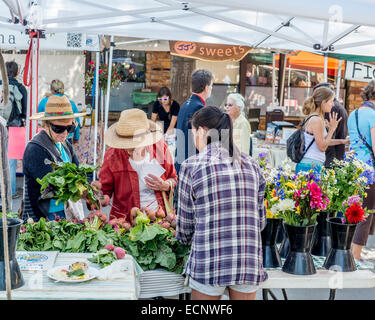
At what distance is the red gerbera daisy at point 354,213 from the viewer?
111 inches

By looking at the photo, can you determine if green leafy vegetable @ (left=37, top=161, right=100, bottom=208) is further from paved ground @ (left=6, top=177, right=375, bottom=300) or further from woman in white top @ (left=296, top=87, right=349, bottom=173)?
woman in white top @ (left=296, top=87, right=349, bottom=173)

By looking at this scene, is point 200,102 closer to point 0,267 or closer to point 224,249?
point 224,249

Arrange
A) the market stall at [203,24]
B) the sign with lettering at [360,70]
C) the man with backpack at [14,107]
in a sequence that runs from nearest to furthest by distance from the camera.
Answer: the market stall at [203,24]
the sign with lettering at [360,70]
the man with backpack at [14,107]

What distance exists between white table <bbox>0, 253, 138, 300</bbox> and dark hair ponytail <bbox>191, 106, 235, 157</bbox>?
74cm

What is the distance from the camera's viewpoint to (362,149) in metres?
4.76

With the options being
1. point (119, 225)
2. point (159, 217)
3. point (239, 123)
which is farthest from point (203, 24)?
point (119, 225)

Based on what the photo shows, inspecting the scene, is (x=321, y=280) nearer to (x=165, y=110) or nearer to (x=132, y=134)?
(x=132, y=134)

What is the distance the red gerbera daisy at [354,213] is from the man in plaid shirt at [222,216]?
69 centimetres

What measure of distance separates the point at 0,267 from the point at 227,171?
3.38 feet

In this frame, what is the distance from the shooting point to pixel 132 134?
3551 millimetres

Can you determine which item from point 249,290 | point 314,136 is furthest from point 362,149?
point 249,290

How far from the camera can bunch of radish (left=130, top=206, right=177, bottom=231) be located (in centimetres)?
313

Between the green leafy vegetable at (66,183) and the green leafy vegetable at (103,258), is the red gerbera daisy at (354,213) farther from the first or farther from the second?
the green leafy vegetable at (66,183)

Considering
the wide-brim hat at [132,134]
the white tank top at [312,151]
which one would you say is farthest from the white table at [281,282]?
the white tank top at [312,151]
